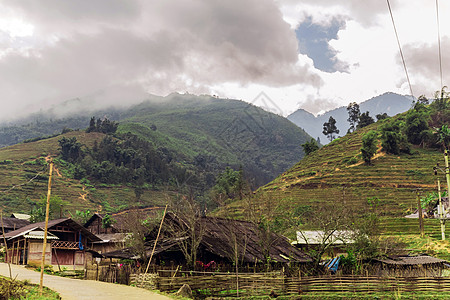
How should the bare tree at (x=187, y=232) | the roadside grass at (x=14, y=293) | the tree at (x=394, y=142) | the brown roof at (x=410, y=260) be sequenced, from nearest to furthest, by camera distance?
the roadside grass at (x=14, y=293) → the bare tree at (x=187, y=232) → the brown roof at (x=410, y=260) → the tree at (x=394, y=142)

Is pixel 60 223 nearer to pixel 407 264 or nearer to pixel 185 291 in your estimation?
pixel 185 291

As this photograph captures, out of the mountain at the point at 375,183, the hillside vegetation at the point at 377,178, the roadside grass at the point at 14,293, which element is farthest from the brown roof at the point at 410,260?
the roadside grass at the point at 14,293

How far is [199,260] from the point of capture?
23172mm

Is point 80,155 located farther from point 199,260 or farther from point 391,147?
point 199,260

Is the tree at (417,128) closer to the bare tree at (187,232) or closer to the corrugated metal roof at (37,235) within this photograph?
the bare tree at (187,232)

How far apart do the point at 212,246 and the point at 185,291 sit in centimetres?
487

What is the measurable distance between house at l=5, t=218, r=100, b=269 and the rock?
15849mm

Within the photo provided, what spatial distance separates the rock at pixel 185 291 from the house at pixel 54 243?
15849mm

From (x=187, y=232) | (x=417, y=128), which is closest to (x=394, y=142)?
(x=417, y=128)

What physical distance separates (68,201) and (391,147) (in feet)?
222

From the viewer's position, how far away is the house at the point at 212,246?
880 inches

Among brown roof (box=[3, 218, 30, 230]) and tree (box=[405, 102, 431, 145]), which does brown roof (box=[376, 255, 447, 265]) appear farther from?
tree (box=[405, 102, 431, 145])

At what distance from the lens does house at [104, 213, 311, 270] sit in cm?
2234

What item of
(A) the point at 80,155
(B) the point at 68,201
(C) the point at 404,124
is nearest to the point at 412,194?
(C) the point at 404,124
